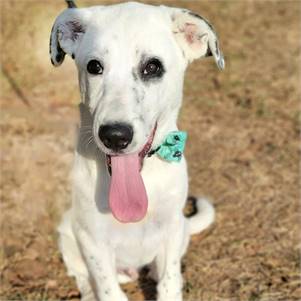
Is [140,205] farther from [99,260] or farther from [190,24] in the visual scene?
[190,24]

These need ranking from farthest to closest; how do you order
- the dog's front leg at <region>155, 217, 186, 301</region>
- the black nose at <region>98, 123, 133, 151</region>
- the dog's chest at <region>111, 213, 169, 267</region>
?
the dog's front leg at <region>155, 217, 186, 301</region>, the dog's chest at <region>111, 213, 169, 267</region>, the black nose at <region>98, 123, 133, 151</region>

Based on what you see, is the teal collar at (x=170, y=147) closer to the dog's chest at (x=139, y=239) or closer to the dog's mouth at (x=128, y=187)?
the dog's mouth at (x=128, y=187)

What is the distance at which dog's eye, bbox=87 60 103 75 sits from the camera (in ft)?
10.9

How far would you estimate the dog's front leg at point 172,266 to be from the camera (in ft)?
12.9

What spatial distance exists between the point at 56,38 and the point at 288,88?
13.1 feet

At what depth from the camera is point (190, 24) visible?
3.48 metres

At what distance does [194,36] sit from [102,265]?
1.45 metres

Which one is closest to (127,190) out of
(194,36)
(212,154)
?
(194,36)

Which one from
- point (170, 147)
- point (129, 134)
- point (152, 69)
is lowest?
point (170, 147)

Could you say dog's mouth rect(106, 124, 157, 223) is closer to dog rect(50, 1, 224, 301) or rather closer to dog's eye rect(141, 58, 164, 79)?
dog rect(50, 1, 224, 301)

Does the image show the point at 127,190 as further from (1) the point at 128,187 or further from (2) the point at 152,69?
(2) the point at 152,69

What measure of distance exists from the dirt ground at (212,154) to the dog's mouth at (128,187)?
42.0 inches

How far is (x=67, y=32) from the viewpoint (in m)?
3.60

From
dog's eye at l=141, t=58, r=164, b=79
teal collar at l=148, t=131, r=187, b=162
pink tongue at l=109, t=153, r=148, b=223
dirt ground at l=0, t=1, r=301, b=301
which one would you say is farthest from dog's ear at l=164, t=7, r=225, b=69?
dirt ground at l=0, t=1, r=301, b=301
